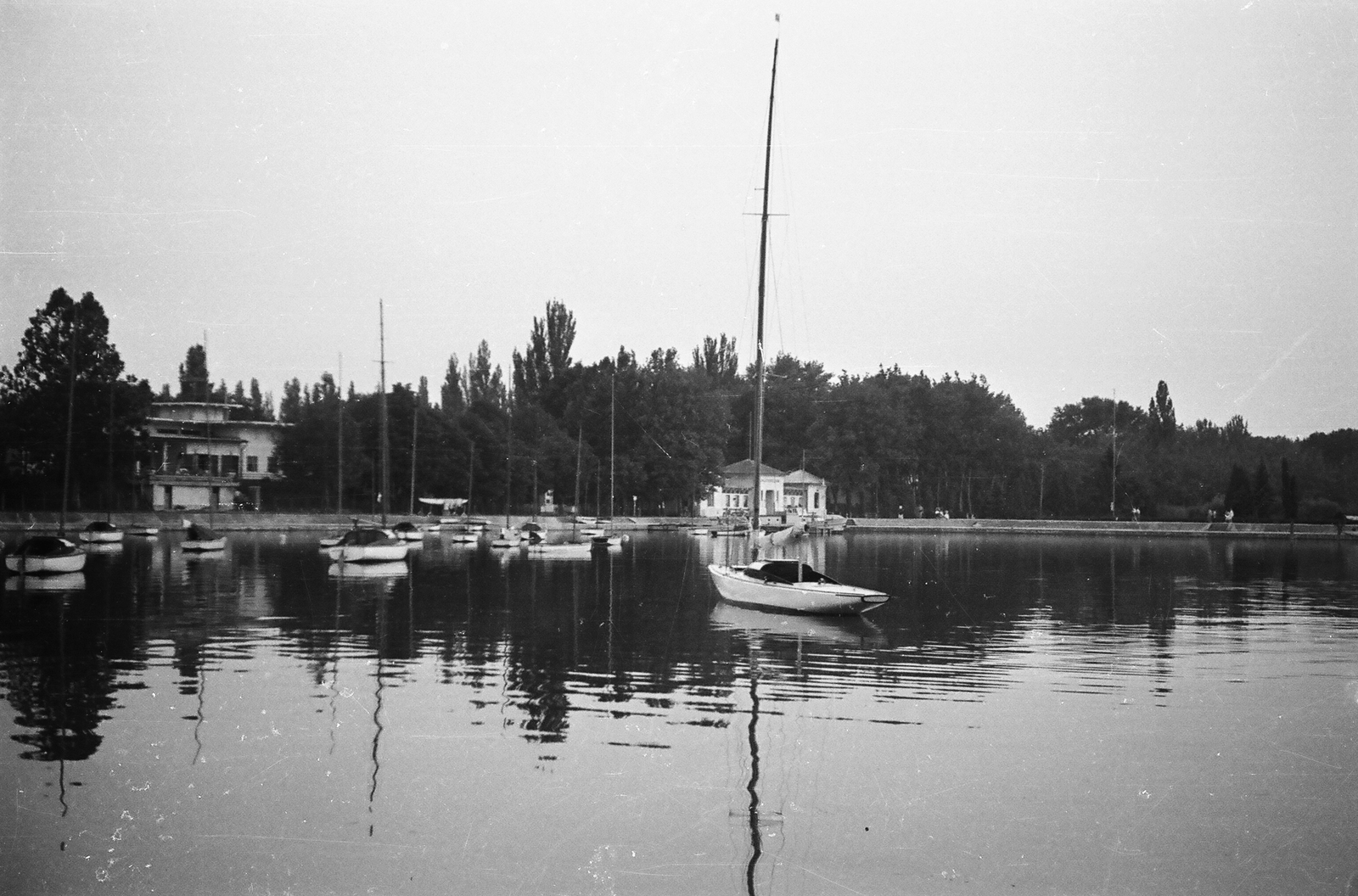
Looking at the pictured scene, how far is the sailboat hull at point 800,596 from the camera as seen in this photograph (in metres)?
29.1

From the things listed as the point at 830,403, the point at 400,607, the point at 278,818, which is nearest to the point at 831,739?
the point at 278,818

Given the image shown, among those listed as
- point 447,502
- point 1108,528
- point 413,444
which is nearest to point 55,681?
point 413,444

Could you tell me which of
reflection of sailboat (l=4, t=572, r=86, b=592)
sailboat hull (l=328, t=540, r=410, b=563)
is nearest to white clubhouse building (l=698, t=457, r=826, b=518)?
sailboat hull (l=328, t=540, r=410, b=563)

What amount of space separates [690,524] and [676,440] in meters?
8.28

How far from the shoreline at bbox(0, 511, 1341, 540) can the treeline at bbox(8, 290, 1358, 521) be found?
2409 mm

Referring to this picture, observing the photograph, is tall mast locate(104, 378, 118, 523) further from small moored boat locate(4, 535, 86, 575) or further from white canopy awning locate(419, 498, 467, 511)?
small moored boat locate(4, 535, 86, 575)

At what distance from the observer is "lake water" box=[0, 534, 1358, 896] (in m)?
10.3

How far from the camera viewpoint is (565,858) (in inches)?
410

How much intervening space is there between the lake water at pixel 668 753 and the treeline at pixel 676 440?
4914 cm

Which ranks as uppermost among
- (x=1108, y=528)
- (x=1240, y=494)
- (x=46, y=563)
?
(x=1240, y=494)

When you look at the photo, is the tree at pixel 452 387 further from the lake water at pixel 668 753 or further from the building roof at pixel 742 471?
the lake water at pixel 668 753

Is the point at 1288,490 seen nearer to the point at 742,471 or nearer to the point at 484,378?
the point at 742,471

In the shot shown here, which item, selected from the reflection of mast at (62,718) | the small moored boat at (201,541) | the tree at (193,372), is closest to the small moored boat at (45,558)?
the small moored boat at (201,541)

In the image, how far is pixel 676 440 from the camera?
352 feet
